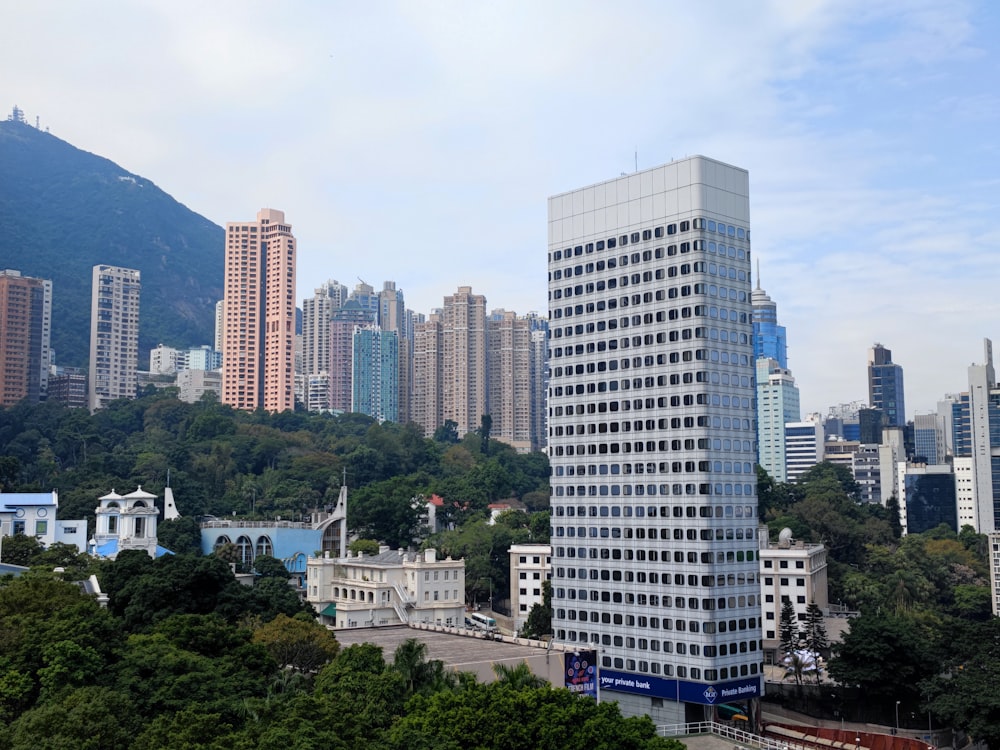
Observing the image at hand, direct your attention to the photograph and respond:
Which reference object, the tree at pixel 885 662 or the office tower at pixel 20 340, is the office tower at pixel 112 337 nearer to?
the office tower at pixel 20 340

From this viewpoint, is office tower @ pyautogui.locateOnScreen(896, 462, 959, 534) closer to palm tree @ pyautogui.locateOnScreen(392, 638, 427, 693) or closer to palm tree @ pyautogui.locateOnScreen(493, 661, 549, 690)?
palm tree @ pyautogui.locateOnScreen(493, 661, 549, 690)

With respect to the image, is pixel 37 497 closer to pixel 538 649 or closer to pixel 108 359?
pixel 538 649

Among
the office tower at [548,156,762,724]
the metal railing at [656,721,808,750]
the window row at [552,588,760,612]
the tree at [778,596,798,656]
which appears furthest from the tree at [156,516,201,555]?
the tree at [778,596,798,656]

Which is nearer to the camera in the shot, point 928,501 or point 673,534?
point 673,534

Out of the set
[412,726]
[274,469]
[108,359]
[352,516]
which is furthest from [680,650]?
[108,359]

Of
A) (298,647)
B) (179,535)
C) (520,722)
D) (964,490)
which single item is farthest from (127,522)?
(964,490)

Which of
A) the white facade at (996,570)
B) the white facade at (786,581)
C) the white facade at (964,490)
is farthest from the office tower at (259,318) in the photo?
the white facade at (996,570)

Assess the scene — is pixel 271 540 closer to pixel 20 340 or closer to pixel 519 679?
pixel 519 679
